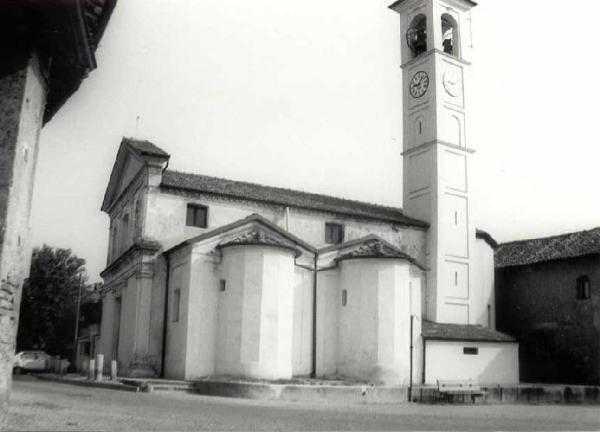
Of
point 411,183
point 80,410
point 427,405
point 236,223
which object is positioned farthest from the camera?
point 411,183

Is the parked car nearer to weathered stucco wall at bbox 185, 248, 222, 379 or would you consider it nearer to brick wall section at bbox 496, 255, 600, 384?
weathered stucco wall at bbox 185, 248, 222, 379

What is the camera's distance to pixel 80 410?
42.7 feet

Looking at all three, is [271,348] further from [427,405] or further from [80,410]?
[80,410]

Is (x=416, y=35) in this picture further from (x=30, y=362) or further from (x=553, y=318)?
(x=30, y=362)

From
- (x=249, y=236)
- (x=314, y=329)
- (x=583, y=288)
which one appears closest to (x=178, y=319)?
(x=249, y=236)

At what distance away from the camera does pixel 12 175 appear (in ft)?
29.0

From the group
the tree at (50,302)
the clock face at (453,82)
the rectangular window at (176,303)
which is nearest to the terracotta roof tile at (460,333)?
the rectangular window at (176,303)

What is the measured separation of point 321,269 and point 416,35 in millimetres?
14685

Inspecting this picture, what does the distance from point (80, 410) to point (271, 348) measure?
11464 millimetres

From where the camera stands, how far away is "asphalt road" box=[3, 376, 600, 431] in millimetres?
11188

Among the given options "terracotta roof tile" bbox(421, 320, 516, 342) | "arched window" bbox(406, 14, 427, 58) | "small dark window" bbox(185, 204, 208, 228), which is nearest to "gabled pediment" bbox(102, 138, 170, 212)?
"small dark window" bbox(185, 204, 208, 228)

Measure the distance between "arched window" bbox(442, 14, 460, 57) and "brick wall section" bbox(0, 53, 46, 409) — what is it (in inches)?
1115

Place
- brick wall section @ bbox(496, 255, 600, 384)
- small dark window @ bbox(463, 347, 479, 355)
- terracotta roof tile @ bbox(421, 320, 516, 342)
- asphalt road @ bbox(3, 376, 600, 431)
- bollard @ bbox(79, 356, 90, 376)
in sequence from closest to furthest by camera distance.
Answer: asphalt road @ bbox(3, 376, 600, 431)
terracotta roof tile @ bbox(421, 320, 516, 342)
small dark window @ bbox(463, 347, 479, 355)
brick wall section @ bbox(496, 255, 600, 384)
bollard @ bbox(79, 356, 90, 376)

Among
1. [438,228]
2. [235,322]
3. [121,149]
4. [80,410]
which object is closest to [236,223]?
[235,322]
